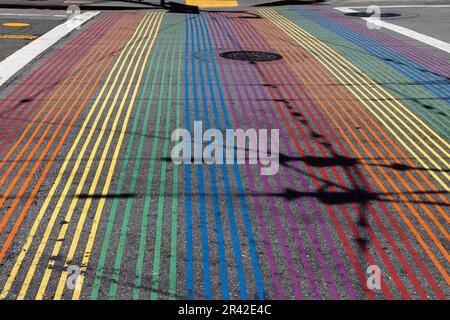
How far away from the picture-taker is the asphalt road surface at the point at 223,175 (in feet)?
18.3

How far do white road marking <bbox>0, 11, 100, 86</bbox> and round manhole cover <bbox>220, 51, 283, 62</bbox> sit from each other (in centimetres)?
480

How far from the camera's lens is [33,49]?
52.9ft

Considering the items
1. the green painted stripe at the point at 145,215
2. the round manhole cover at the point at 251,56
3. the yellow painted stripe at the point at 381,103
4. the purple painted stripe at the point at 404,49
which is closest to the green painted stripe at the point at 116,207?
the green painted stripe at the point at 145,215

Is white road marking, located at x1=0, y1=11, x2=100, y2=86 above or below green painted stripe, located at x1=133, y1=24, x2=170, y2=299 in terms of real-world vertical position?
below

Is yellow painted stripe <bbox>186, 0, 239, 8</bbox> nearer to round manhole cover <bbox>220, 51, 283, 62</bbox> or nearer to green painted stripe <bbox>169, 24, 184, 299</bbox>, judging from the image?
round manhole cover <bbox>220, 51, 283, 62</bbox>

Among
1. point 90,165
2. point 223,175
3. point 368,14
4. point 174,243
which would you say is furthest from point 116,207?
point 368,14

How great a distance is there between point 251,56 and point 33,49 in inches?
225

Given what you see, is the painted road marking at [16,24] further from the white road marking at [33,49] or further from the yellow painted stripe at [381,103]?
the yellow painted stripe at [381,103]

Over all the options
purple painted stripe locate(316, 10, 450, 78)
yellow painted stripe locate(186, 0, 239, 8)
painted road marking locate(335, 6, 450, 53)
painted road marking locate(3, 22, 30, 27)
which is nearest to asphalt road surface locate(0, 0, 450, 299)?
purple painted stripe locate(316, 10, 450, 78)

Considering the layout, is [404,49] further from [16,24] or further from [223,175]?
[16,24]

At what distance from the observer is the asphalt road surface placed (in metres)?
5.59

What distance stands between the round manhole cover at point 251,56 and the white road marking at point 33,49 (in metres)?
4.80
